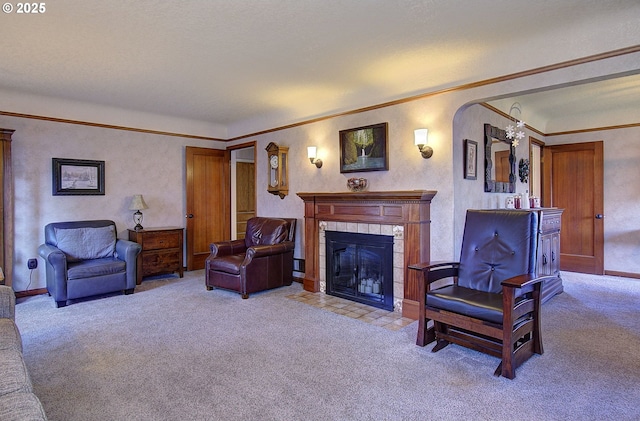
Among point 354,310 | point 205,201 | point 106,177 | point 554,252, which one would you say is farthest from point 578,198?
point 106,177

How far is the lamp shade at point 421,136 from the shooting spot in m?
3.73

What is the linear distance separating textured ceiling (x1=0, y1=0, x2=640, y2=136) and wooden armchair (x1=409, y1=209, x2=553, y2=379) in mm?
1448

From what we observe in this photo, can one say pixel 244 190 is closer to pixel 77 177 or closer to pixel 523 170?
pixel 77 177

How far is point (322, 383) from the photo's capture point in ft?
7.82

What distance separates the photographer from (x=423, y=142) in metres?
3.75

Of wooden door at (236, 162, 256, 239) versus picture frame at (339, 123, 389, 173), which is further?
wooden door at (236, 162, 256, 239)

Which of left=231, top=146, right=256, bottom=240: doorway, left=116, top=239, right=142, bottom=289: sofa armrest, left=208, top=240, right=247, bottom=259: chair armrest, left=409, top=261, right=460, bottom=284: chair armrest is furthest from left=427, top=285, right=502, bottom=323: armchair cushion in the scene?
left=231, top=146, right=256, bottom=240: doorway

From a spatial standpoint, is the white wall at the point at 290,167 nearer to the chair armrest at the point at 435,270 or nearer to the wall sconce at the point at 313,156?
the wall sconce at the point at 313,156

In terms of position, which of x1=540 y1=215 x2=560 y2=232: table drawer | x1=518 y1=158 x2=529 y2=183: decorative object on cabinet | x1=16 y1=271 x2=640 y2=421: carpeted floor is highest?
x1=518 y1=158 x2=529 y2=183: decorative object on cabinet

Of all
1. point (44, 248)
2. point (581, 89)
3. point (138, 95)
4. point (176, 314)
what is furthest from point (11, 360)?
point (581, 89)

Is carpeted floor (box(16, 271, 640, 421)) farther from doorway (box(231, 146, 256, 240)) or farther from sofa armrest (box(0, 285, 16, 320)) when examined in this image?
doorway (box(231, 146, 256, 240))

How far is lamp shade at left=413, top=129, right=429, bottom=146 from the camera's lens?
147 inches

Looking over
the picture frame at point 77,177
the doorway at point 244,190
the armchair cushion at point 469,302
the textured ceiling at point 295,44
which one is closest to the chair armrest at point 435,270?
the armchair cushion at point 469,302

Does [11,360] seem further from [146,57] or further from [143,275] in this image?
[143,275]
